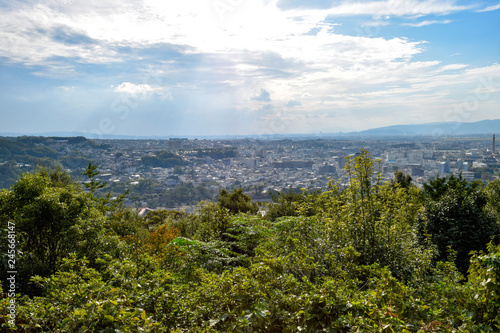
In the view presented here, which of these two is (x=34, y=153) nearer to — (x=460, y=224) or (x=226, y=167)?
(x=226, y=167)

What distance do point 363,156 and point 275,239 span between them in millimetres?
2115

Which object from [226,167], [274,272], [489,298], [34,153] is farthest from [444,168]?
[34,153]

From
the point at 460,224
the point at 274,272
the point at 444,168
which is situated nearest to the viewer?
the point at 274,272

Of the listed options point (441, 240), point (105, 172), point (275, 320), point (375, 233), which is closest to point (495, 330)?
point (275, 320)

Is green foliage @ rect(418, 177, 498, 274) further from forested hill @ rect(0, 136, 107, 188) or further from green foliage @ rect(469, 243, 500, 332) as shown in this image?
forested hill @ rect(0, 136, 107, 188)

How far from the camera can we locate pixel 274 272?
11.9 ft

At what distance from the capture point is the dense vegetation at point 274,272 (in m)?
2.66

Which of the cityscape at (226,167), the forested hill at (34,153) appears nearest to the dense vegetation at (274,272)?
the cityscape at (226,167)

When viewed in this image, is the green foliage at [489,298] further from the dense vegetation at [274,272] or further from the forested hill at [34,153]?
the forested hill at [34,153]

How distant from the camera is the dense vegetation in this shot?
2.66 metres

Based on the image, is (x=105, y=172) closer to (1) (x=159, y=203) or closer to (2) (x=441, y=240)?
(1) (x=159, y=203)

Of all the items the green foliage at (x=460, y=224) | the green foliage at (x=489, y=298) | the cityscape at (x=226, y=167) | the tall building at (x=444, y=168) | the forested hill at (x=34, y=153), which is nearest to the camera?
the green foliage at (x=489, y=298)

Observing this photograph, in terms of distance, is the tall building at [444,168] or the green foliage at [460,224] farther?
the tall building at [444,168]

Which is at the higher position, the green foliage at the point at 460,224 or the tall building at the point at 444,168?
the green foliage at the point at 460,224
